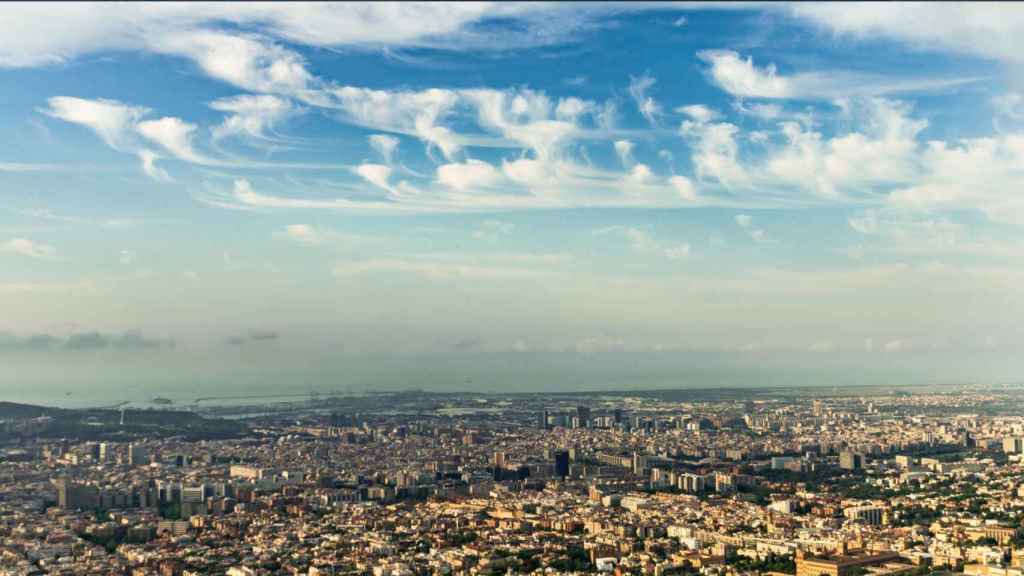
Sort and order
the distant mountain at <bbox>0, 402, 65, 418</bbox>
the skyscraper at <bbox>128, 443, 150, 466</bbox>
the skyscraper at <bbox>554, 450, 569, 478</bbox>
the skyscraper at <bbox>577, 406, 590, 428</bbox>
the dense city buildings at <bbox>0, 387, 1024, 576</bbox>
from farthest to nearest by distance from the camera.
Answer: the skyscraper at <bbox>577, 406, 590, 428</bbox>, the distant mountain at <bbox>0, 402, 65, 418</bbox>, the skyscraper at <bbox>128, 443, 150, 466</bbox>, the skyscraper at <bbox>554, 450, 569, 478</bbox>, the dense city buildings at <bbox>0, 387, 1024, 576</bbox>

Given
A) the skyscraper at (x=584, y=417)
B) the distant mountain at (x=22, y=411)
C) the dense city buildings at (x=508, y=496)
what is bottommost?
the dense city buildings at (x=508, y=496)

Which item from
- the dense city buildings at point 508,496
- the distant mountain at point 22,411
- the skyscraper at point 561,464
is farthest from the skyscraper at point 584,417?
the distant mountain at point 22,411

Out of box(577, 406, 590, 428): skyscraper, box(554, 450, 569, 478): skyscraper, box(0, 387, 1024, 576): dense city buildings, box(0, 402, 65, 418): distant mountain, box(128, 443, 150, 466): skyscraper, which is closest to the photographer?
box(0, 387, 1024, 576): dense city buildings

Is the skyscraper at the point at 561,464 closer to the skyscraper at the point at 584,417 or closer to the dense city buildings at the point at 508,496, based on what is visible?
the dense city buildings at the point at 508,496

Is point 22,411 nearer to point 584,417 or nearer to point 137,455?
point 137,455

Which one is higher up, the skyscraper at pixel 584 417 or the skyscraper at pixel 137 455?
the skyscraper at pixel 584 417

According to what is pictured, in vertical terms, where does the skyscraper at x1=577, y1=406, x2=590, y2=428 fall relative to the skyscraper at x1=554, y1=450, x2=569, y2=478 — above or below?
above

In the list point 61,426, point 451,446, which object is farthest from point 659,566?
point 61,426

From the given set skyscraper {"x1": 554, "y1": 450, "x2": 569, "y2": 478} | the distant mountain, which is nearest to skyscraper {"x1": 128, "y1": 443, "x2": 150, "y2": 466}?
the distant mountain

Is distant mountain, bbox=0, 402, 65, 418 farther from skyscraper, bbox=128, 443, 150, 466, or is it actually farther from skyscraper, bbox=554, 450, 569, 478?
skyscraper, bbox=554, 450, 569, 478

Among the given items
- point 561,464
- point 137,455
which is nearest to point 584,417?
point 561,464
